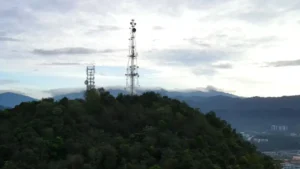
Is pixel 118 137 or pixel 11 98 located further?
pixel 11 98

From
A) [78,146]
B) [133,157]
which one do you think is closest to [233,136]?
[133,157]

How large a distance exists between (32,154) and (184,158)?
7.21m

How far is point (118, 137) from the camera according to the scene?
73.4 feet

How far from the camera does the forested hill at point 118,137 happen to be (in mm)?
19984

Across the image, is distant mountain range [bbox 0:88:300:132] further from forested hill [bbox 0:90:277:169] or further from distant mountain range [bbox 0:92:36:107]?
forested hill [bbox 0:90:277:169]

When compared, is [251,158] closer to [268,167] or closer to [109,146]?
[268,167]

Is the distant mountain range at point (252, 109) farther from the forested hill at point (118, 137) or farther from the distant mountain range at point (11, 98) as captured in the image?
the forested hill at point (118, 137)

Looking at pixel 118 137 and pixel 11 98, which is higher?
pixel 11 98

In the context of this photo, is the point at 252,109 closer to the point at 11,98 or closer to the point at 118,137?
the point at 11,98

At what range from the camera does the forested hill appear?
19984 mm

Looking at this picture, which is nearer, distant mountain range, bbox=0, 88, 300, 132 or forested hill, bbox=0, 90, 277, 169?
→ forested hill, bbox=0, 90, 277, 169

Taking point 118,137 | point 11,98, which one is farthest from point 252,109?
point 118,137

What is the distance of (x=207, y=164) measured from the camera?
20.8 m

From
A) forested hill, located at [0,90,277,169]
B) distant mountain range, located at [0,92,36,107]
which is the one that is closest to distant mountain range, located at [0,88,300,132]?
distant mountain range, located at [0,92,36,107]
